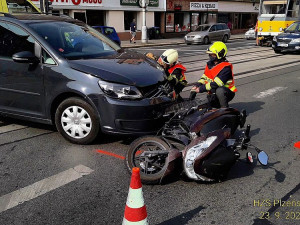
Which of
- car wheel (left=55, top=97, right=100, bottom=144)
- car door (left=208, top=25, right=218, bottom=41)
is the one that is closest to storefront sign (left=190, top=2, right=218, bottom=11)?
car door (left=208, top=25, right=218, bottom=41)

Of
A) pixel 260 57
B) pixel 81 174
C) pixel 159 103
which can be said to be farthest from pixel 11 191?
pixel 260 57

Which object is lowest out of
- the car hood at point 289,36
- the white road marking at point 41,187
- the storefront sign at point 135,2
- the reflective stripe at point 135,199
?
the white road marking at point 41,187

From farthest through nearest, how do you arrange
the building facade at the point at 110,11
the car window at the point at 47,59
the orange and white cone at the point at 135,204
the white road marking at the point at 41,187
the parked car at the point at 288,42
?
the building facade at the point at 110,11 < the parked car at the point at 288,42 < the car window at the point at 47,59 < the white road marking at the point at 41,187 < the orange and white cone at the point at 135,204

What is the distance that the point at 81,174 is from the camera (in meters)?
3.79

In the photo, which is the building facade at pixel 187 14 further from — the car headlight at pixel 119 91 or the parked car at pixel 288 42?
the car headlight at pixel 119 91

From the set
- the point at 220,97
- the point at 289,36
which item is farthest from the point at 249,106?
the point at 289,36

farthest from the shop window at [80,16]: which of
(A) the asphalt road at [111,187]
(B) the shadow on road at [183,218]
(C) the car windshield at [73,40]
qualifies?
(B) the shadow on road at [183,218]

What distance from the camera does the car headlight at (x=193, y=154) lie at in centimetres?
334

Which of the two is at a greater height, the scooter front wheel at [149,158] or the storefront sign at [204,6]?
the storefront sign at [204,6]

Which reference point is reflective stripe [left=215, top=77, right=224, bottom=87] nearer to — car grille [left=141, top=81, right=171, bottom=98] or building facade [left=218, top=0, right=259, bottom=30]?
car grille [left=141, top=81, right=171, bottom=98]

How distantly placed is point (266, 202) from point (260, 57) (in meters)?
13.4

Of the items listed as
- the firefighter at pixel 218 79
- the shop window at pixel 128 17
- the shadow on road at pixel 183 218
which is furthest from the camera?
the shop window at pixel 128 17

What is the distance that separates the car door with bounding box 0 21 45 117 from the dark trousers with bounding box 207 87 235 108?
8.41ft

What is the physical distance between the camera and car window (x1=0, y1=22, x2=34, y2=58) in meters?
4.77
